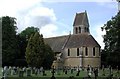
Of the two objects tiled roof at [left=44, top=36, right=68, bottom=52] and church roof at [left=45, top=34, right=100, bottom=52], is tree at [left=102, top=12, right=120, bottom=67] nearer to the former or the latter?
Result: church roof at [left=45, top=34, right=100, bottom=52]

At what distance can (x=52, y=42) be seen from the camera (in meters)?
103

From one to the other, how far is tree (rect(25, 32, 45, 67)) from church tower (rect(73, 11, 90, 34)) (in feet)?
93.6

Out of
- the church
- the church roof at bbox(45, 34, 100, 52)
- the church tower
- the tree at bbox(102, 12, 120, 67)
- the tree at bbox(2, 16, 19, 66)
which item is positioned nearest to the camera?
the tree at bbox(102, 12, 120, 67)

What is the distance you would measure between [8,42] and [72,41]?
2844 cm

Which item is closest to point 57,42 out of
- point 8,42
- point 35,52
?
point 35,52

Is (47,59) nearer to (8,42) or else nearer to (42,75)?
(8,42)

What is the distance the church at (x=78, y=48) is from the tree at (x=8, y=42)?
70.5 feet

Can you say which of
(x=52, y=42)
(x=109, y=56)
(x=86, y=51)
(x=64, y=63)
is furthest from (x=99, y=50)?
(x=109, y=56)

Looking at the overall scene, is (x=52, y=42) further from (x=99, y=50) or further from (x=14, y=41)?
(x=14, y=41)

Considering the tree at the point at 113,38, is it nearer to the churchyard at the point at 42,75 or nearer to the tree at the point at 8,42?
the churchyard at the point at 42,75

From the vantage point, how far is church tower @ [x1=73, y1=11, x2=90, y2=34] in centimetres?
9981

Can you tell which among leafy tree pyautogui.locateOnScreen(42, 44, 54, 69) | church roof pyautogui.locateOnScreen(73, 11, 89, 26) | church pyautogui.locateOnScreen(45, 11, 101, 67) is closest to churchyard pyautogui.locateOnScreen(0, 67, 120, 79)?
leafy tree pyautogui.locateOnScreen(42, 44, 54, 69)

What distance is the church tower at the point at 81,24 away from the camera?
9981 cm

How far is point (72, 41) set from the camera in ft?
311
